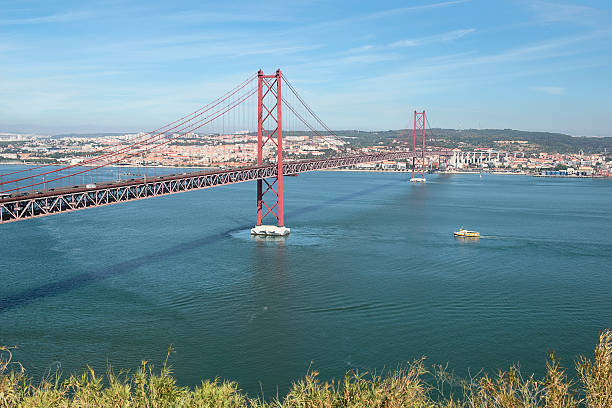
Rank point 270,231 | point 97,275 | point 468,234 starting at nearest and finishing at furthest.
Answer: point 97,275
point 270,231
point 468,234

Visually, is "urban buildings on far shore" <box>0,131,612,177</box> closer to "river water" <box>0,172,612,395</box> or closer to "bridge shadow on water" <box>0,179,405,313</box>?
"bridge shadow on water" <box>0,179,405,313</box>

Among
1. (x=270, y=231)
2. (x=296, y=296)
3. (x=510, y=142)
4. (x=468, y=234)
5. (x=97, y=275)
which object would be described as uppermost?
(x=510, y=142)

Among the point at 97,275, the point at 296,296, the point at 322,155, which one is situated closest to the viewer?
the point at 296,296

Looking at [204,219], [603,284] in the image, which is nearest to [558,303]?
[603,284]

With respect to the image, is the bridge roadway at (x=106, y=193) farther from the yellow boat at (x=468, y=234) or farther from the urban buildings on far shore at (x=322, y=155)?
the urban buildings on far shore at (x=322, y=155)

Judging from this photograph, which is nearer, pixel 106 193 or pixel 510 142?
pixel 106 193

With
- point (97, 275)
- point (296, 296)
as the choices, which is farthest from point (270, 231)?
point (296, 296)

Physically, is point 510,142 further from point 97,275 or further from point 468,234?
point 97,275

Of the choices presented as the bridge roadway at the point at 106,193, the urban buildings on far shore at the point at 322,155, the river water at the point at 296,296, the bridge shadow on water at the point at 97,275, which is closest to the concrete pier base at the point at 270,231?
the river water at the point at 296,296

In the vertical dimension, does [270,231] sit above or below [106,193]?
below
